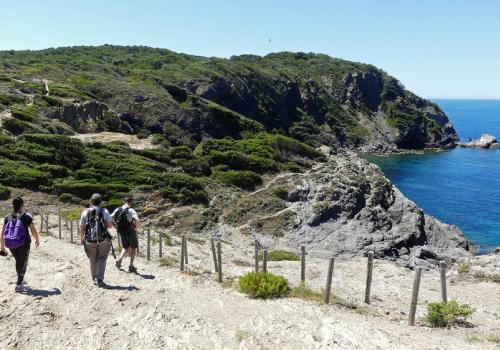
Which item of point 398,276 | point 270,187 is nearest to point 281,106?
point 270,187

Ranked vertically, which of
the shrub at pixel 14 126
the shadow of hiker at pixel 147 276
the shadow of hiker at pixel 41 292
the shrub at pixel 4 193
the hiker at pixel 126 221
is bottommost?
the shrub at pixel 4 193

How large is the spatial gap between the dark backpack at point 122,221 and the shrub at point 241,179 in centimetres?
3217

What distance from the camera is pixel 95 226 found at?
475 inches

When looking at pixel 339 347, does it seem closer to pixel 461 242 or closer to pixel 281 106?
pixel 461 242

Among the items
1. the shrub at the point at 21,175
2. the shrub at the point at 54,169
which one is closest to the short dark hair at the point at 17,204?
the shrub at the point at 21,175

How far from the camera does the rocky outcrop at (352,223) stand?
35938 millimetres

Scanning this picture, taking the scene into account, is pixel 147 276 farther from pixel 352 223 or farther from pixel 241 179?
pixel 241 179

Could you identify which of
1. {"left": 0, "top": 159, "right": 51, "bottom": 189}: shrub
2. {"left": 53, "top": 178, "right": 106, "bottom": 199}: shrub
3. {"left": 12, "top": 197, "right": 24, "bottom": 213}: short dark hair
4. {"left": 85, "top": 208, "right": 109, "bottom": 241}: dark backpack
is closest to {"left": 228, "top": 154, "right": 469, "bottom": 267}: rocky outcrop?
{"left": 53, "top": 178, "right": 106, "bottom": 199}: shrub

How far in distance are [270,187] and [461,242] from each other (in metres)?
17.6

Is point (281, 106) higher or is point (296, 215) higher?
point (281, 106)

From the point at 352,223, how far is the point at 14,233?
102ft

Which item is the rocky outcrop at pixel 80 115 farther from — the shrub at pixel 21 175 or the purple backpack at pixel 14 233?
the purple backpack at pixel 14 233

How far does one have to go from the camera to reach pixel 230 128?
7500cm

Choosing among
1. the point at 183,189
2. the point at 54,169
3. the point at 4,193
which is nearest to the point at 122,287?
the point at 4,193
